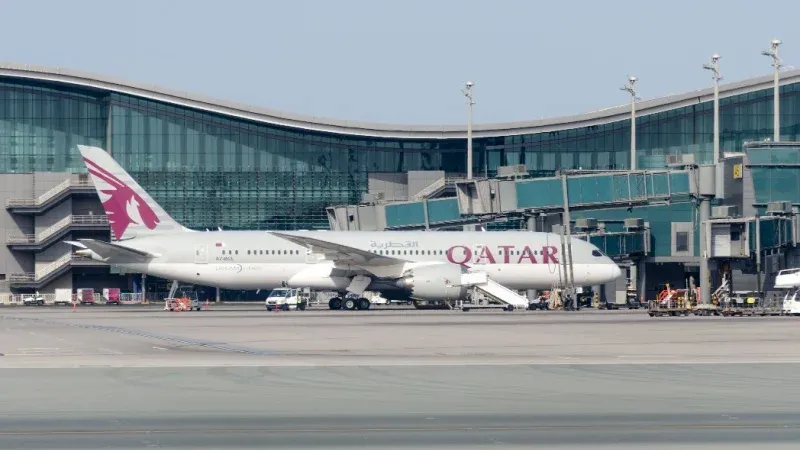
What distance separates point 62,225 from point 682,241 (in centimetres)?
5527

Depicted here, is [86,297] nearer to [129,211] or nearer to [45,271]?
[45,271]

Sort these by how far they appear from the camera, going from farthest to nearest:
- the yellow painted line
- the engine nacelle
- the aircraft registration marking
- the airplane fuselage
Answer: the aircraft registration marking → the airplane fuselage → the engine nacelle → the yellow painted line

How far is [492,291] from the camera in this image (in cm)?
6675

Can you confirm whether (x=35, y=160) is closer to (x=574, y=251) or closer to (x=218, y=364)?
(x=574, y=251)

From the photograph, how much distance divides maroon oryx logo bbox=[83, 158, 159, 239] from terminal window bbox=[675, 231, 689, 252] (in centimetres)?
3435

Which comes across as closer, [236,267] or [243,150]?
[236,267]

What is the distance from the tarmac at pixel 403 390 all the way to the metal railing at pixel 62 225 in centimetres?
7009

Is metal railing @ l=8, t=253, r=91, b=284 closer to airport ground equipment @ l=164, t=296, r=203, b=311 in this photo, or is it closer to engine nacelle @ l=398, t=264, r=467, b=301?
airport ground equipment @ l=164, t=296, r=203, b=311

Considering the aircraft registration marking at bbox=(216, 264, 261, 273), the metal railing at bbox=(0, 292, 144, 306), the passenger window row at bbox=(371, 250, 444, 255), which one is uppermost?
the passenger window row at bbox=(371, 250, 444, 255)

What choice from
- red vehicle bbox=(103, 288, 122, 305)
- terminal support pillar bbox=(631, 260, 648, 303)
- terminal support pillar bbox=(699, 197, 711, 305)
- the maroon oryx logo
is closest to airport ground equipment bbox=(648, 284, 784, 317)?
terminal support pillar bbox=(699, 197, 711, 305)

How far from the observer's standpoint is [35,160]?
362 feet

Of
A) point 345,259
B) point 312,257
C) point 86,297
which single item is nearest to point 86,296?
point 86,297

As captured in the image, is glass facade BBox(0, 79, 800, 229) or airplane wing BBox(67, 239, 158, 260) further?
glass facade BBox(0, 79, 800, 229)

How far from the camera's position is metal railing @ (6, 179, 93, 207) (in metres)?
108
